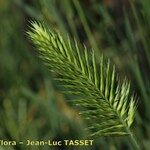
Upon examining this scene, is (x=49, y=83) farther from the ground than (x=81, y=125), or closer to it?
farther from the ground

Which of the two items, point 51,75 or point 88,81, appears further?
point 51,75

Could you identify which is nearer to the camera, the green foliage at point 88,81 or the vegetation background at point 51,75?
the green foliage at point 88,81

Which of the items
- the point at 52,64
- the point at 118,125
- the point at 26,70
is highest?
the point at 26,70

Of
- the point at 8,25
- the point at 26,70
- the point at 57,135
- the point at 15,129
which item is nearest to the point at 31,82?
the point at 26,70

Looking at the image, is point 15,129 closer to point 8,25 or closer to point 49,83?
point 49,83

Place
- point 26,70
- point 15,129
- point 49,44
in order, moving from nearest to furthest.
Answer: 1. point 49,44
2. point 15,129
3. point 26,70

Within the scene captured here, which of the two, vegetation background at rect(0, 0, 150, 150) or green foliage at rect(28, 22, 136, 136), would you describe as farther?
vegetation background at rect(0, 0, 150, 150)

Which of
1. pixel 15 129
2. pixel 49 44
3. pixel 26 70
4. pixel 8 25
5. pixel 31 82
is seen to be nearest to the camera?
pixel 49 44

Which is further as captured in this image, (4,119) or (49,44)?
(4,119)
